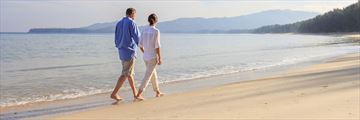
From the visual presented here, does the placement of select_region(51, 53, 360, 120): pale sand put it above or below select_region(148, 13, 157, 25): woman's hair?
below

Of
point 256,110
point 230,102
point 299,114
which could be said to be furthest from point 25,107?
point 299,114

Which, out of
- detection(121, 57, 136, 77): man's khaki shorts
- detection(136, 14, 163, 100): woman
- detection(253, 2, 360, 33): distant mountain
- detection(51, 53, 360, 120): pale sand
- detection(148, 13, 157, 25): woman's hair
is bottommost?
detection(253, 2, 360, 33): distant mountain

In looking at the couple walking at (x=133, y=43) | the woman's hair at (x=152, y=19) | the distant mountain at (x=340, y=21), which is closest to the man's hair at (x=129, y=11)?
the couple walking at (x=133, y=43)

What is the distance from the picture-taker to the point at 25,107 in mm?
9352

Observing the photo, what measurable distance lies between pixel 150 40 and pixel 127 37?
485mm

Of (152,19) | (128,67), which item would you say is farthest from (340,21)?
(128,67)

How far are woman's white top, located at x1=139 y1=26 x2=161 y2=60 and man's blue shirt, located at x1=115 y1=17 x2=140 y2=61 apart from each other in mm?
269

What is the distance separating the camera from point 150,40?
8.95m

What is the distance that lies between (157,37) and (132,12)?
616mm

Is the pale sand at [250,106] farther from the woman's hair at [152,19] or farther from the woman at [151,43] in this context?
the woman's hair at [152,19]

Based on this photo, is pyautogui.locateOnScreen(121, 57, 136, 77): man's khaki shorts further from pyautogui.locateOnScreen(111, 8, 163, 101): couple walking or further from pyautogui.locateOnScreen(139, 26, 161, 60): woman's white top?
pyautogui.locateOnScreen(139, 26, 161, 60): woman's white top

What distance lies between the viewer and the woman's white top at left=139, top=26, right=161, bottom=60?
8906 mm

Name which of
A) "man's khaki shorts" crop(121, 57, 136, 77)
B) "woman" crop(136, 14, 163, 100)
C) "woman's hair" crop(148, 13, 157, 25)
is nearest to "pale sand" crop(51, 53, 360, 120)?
"man's khaki shorts" crop(121, 57, 136, 77)

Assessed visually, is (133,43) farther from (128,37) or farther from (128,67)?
(128,67)
